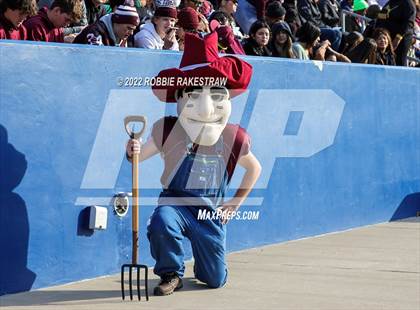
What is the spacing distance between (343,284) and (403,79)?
4789mm

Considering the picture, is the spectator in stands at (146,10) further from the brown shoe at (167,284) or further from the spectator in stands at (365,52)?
the brown shoe at (167,284)

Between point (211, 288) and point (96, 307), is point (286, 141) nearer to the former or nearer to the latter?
point (211, 288)

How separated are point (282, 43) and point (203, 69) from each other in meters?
4.16

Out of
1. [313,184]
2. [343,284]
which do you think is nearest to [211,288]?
[343,284]

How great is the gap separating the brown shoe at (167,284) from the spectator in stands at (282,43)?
4488mm

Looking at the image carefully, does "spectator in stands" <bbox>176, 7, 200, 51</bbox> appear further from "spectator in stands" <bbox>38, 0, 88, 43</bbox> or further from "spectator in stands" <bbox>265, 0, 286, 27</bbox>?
"spectator in stands" <bbox>265, 0, 286, 27</bbox>

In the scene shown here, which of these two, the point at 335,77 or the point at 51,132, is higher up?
the point at 51,132

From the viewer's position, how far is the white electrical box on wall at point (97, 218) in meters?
7.21

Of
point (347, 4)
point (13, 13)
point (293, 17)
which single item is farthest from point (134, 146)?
point (347, 4)

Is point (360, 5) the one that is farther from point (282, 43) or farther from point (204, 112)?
point (204, 112)

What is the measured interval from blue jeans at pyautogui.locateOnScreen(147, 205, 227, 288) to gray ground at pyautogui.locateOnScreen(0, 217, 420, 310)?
15 cm

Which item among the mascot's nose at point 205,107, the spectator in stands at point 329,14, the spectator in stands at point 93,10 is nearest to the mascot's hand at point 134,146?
the mascot's nose at point 205,107

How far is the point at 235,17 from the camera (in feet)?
43.3

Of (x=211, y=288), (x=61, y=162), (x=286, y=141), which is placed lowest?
(x=286, y=141)
